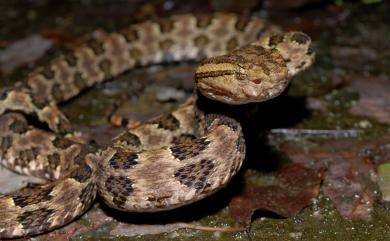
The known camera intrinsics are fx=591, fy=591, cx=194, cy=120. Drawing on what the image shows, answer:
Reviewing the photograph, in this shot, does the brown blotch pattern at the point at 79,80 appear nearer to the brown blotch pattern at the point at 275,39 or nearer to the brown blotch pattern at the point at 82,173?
the brown blotch pattern at the point at 82,173

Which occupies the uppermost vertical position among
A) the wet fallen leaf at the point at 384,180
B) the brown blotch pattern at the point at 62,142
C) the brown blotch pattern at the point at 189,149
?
the brown blotch pattern at the point at 189,149

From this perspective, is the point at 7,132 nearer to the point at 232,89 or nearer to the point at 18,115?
the point at 18,115

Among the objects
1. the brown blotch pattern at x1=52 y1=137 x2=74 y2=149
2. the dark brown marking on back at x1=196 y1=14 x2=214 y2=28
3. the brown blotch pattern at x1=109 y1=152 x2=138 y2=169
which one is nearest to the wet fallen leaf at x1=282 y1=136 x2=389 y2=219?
the brown blotch pattern at x1=109 y1=152 x2=138 y2=169

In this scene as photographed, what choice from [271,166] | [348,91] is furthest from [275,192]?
[348,91]

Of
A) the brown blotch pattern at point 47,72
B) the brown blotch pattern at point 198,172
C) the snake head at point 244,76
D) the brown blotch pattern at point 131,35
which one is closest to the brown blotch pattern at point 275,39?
the snake head at point 244,76

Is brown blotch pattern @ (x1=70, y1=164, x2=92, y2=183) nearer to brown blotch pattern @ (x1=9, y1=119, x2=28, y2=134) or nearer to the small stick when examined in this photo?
brown blotch pattern @ (x1=9, y1=119, x2=28, y2=134)

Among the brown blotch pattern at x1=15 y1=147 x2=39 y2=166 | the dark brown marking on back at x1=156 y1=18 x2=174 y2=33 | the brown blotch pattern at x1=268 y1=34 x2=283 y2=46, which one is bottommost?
the dark brown marking on back at x1=156 y1=18 x2=174 y2=33
